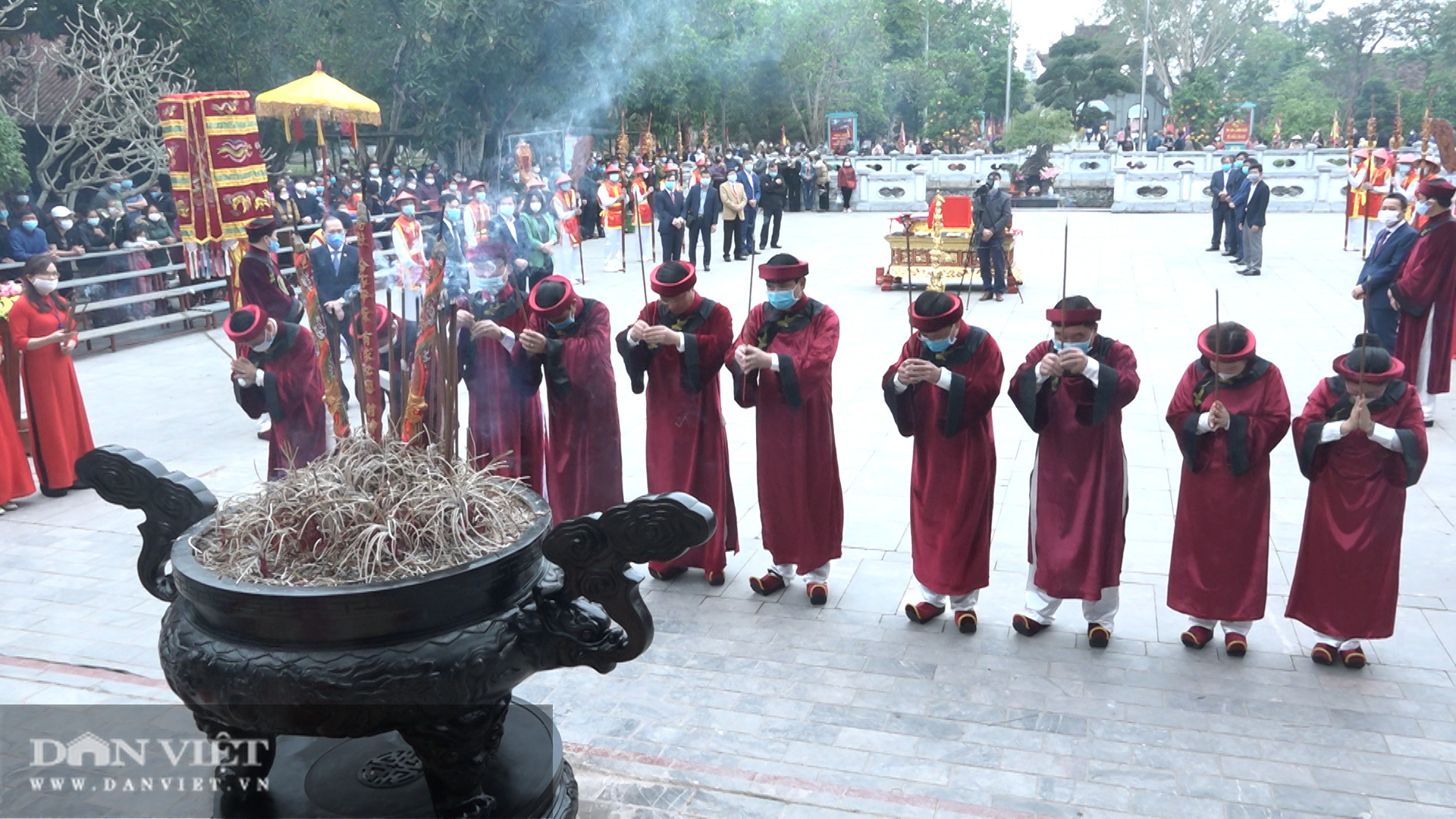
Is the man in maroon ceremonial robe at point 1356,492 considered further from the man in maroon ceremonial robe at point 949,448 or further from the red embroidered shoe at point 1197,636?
the man in maroon ceremonial robe at point 949,448

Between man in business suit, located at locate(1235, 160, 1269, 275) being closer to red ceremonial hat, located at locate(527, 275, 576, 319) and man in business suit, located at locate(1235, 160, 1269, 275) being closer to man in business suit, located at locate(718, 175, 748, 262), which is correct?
man in business suit, located at locate(718, 175, 748, 262)

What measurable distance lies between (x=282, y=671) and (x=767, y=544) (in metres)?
3.29

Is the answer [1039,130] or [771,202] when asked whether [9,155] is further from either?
[1039,130]

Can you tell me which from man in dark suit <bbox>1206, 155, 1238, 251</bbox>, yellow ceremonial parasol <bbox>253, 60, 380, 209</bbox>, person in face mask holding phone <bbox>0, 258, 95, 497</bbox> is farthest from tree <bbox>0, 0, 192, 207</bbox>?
man in dark suit <bbox>1206, 155, 1238, 251</bbox>

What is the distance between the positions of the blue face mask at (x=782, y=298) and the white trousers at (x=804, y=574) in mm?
1354

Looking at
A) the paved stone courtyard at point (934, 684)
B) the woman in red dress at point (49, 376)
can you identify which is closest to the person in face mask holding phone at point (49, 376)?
the woman in red dress at point (49, 376)

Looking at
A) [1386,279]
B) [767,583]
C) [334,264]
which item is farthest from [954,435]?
[334,264]

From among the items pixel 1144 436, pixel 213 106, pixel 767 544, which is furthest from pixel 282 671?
pixel 213 106

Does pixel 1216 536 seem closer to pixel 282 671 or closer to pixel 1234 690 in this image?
pixel 1234 690

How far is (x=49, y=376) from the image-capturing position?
7.43 meters

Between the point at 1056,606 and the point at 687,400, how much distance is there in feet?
→ 6.98

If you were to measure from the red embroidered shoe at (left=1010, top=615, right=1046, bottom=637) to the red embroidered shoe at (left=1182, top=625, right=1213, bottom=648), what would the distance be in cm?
63

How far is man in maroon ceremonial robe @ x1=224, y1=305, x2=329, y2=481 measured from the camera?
5.99 m

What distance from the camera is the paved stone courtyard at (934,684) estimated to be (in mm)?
3902
